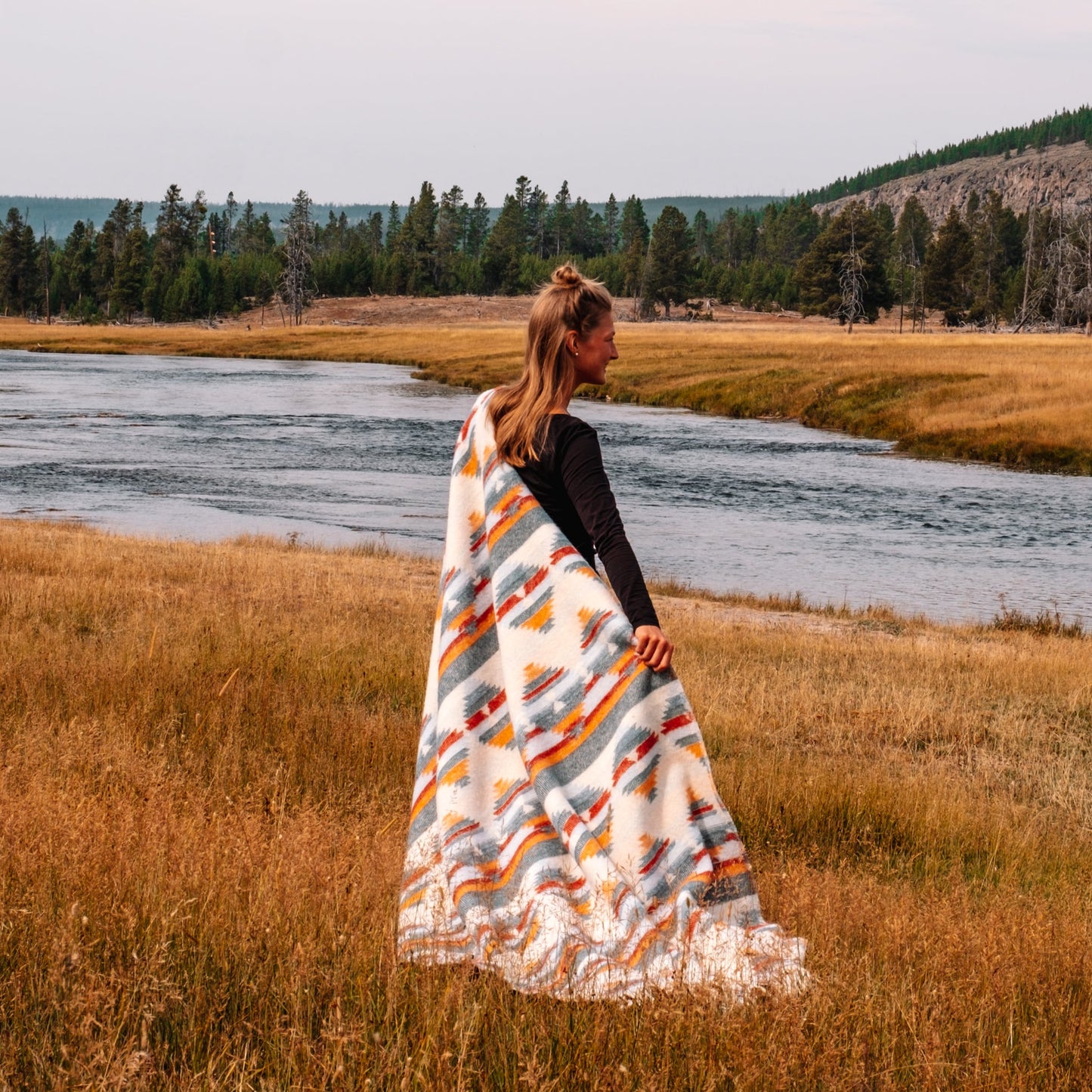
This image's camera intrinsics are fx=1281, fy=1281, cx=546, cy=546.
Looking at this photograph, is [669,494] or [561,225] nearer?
[669,494]

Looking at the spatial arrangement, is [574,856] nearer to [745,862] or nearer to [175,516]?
[745,862]

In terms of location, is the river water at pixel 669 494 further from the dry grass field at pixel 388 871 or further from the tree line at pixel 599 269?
the tree line at pixel 599 269

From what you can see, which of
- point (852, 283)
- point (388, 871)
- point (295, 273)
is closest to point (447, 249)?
point (295, 273)

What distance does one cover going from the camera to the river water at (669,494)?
793 inches

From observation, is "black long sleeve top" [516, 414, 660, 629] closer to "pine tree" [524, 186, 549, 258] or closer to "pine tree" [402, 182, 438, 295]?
"pine tree" [402, 182, 438, 295]

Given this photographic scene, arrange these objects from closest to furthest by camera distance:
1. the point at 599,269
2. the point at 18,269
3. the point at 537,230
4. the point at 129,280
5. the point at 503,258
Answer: the point at 129,280 → the point at 18,269 → the point at 503,258 → the point at 599,269 → the point at 537,230

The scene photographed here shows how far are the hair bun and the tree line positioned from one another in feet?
336

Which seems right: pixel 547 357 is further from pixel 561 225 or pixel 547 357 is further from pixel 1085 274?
pixel 561 225

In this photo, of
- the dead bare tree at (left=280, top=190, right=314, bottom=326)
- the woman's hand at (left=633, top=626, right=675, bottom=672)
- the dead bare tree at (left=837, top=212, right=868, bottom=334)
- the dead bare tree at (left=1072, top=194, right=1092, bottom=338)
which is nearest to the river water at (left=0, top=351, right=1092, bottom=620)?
the woman's hand at (left=633, top=626, right=675, bottom=672)

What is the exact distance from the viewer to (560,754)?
380cm

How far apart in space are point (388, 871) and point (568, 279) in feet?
7.13

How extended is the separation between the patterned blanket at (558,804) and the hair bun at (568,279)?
454 mm

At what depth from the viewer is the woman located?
364cm

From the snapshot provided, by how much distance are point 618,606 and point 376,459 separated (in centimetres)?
3098
